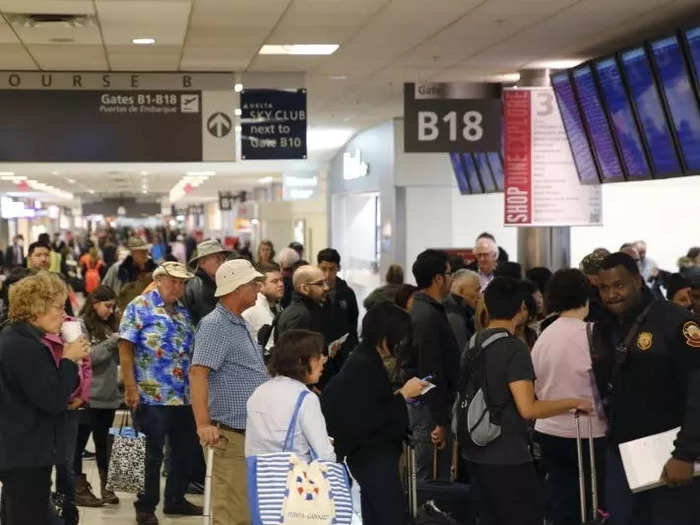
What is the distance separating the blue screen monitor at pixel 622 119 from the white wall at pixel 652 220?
6.15 m

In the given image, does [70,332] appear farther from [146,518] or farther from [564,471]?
[564,471]

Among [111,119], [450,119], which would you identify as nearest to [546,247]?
[450,119]

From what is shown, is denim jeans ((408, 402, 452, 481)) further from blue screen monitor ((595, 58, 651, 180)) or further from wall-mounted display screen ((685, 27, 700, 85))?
blue screen monitor ((595, 58, 651, 180))

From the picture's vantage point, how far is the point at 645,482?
17.6ft

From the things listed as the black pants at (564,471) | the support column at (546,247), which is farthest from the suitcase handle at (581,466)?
the support column at (546,247)

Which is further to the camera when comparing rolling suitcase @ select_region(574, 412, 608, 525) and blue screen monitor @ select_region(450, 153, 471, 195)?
blue screen monitor @ select_region(450, 153, 471, 195)

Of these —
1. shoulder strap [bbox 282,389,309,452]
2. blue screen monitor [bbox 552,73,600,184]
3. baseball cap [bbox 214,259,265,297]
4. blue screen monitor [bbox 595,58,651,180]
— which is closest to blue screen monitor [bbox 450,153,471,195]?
blue screen monitor [bbox 552,73,600,184]

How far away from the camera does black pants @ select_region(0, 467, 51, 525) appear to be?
5836 millimetres

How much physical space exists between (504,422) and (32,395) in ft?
7.30

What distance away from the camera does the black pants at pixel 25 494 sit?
5.84 m

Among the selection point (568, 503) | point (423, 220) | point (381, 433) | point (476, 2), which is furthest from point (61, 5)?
point (423, 220)

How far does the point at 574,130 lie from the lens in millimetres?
12258

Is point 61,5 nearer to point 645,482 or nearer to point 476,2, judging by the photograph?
point 476,2

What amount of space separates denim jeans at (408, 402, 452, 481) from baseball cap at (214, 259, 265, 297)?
1657 mm
